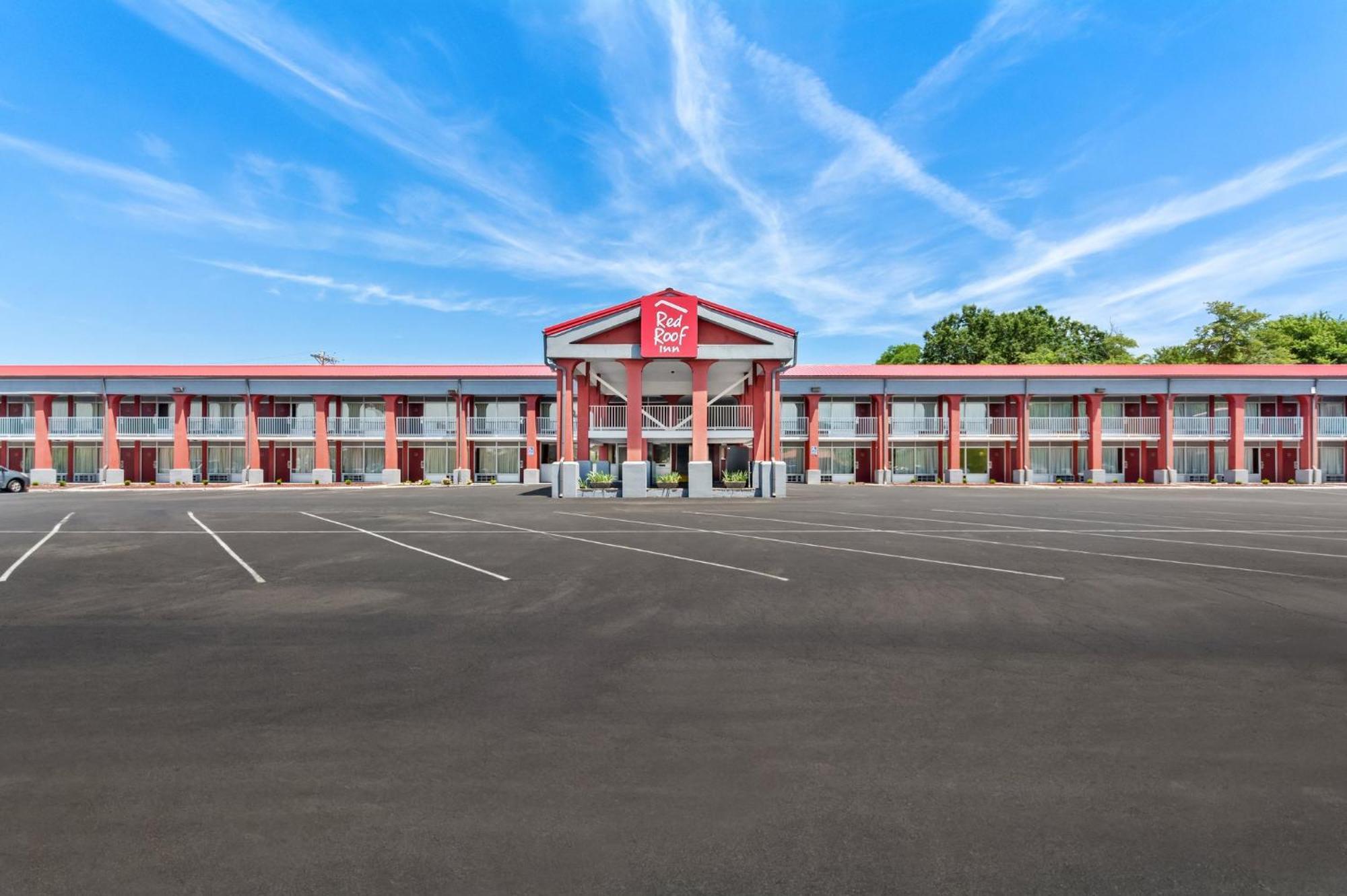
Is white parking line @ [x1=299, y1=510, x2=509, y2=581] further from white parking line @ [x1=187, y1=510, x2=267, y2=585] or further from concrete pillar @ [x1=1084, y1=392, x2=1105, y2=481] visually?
concrete pillar @ [x1=1084, y1=392, x2=1105, y2=481]

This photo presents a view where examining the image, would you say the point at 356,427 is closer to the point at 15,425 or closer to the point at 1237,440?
the point at 15,425

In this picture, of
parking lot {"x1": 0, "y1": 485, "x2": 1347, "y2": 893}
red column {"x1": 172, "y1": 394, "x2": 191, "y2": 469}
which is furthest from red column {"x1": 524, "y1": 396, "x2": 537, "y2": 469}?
parking lot {"x1": 0, "y1": 485, "x2": 1347, "y2": 893}

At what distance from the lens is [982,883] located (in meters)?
3.11

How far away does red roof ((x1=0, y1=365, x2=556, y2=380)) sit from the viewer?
41.5 metres

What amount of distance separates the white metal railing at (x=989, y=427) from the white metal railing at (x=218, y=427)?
48.7m

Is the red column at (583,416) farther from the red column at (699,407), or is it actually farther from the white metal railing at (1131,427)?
the white metal railing at (1131,427)

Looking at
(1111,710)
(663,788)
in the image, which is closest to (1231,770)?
(1111,710)

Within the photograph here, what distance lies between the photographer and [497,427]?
43156 mm

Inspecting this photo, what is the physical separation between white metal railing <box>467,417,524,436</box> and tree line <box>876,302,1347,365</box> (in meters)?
42.1

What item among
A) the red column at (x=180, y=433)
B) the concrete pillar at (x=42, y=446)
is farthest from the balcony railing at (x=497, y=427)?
the concrete pillar at (x=42, y=446)

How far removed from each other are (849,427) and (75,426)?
52.1 meters

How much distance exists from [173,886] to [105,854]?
61 centimetres

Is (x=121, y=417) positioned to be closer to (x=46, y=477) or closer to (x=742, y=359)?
(x=46, y=477)

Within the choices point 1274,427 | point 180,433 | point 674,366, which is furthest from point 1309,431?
point 180,433
